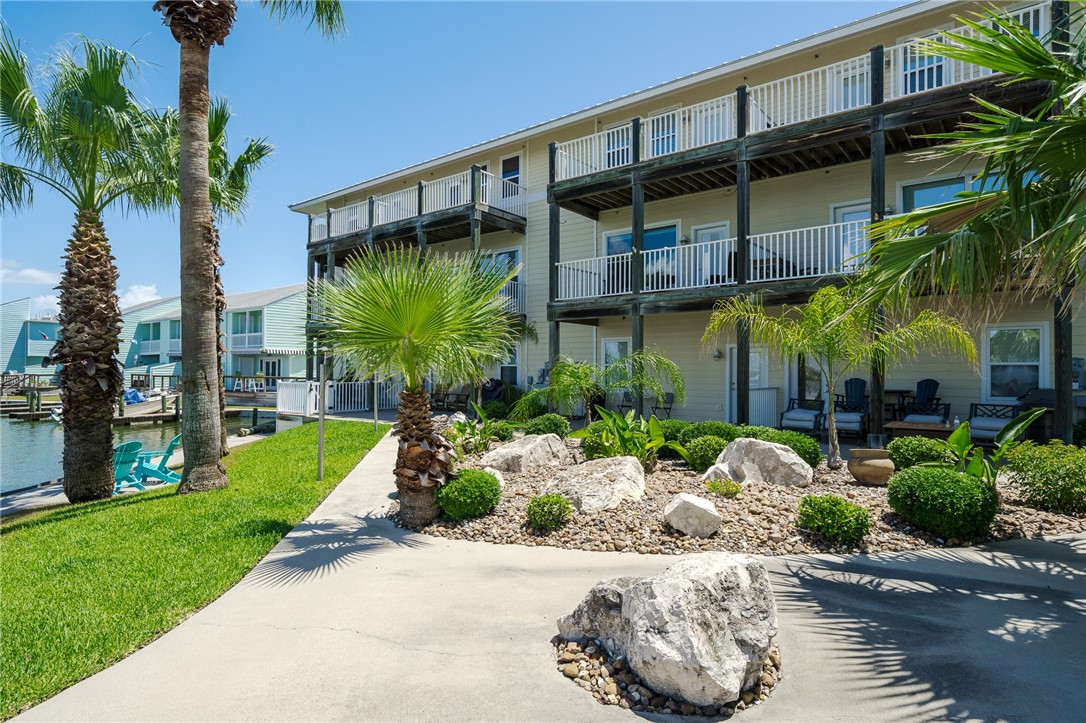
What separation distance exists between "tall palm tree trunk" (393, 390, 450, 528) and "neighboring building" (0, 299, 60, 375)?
51771 millimetres

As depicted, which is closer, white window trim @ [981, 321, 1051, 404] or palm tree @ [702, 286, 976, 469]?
palm tree @ [702, 286, 976, 469]

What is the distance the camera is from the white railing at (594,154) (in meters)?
14.7

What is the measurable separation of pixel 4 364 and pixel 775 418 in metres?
56.4

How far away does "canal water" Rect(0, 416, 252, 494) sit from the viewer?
13125 millimetres

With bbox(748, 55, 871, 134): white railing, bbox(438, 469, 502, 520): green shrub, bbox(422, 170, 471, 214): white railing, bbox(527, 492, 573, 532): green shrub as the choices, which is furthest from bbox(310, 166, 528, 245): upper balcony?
bbox(527, 492, 573, 532): green shrub

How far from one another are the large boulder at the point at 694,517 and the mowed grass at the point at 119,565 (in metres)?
4.20

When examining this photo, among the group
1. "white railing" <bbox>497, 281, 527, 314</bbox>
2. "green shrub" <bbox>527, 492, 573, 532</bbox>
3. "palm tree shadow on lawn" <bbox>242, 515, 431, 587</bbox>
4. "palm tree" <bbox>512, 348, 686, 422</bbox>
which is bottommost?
"palm tree shadow on lawn" <bbox>242, 515, 431, 587</bbox>

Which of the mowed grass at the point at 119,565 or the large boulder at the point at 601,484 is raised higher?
the large boulder at the point at 601,484

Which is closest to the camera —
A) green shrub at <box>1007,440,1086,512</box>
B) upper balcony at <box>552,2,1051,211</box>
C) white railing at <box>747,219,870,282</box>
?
green shrub at <box>1007,440,1086,512</box>

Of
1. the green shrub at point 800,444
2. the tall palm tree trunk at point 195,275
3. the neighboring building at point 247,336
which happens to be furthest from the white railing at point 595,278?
the neighboring building at point 247,336

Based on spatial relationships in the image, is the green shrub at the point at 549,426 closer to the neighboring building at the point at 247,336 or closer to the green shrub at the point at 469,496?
the green shrub at the point at 469,496

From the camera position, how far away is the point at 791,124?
11.3 m

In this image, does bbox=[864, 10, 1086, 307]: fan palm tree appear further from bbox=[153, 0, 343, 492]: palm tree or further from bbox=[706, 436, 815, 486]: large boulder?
bbox=[153, 0, 343, 492]: palm tree

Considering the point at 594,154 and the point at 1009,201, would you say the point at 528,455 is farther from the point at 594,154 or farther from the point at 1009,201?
the point at 594,154
